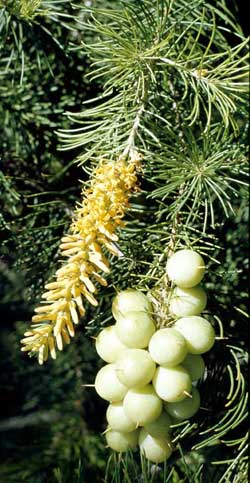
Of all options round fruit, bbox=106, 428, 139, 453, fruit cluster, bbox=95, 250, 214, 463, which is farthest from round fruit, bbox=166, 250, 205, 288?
round fruit, bbox=106, 428, 139, 453

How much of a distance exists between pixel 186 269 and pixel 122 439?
12 cm

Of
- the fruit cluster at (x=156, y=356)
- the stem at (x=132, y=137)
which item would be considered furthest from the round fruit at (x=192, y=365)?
the stem at (x=132, y=137)

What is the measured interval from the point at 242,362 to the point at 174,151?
20cm

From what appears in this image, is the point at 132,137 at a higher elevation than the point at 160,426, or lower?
higher

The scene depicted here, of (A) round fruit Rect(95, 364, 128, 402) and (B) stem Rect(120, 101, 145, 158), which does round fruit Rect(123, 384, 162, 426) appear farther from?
(B) stem Rect(120, 101, 145, 158)

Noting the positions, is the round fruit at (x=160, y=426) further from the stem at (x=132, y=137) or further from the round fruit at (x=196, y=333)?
the stem at (x=132, y=137)

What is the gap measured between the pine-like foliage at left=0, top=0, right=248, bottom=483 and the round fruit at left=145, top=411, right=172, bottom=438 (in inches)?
1.3

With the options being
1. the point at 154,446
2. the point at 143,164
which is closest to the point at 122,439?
the point at 154,446

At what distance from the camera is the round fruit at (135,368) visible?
39 cm

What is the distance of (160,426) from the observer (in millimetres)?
Answer: 424

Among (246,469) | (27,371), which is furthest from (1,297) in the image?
(246,469)

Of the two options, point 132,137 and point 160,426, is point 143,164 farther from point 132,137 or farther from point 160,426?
point 160,426

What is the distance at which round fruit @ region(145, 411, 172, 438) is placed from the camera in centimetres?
42

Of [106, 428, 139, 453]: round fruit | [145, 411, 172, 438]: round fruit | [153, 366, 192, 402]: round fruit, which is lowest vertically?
[106, 428, 139, 453]: round fruit
